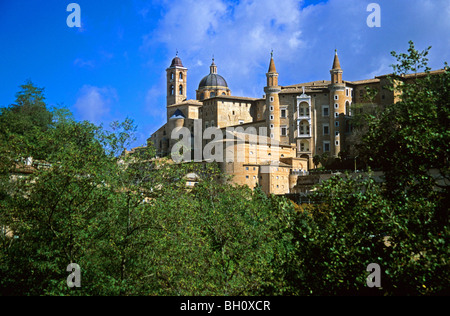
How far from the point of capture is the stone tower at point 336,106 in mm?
77688

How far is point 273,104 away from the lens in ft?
266

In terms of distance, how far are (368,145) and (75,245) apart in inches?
380

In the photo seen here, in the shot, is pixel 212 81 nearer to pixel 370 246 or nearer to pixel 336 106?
pixel 336 106

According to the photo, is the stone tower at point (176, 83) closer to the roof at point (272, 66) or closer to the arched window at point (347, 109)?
the roof at point (272, 66)

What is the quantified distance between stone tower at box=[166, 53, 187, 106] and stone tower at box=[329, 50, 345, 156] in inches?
1677

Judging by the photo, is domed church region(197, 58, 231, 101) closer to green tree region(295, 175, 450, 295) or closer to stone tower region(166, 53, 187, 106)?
stone tower region(166, 53, 187, 106)

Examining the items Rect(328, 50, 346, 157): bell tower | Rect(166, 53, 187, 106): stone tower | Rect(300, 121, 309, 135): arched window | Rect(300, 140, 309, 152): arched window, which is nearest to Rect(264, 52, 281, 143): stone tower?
Rect(300, 121, 309, 135): arched window

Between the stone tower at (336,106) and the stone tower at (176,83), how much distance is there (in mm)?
42598

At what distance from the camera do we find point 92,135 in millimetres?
32438

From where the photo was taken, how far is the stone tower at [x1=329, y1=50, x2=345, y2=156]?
77.7 m

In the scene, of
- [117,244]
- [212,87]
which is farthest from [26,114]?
[212,87]

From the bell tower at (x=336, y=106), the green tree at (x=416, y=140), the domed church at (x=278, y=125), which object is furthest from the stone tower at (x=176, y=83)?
the green tree at (x=416, y=140)

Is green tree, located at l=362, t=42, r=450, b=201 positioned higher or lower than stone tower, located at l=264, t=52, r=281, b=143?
lower
